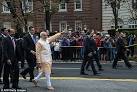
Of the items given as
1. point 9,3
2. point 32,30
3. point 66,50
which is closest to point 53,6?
point 9,3

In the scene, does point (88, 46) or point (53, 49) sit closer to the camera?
point (88, 46)

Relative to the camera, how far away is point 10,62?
50.8 ft

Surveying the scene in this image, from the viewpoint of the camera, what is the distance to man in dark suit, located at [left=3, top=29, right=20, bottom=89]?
15.5 metres

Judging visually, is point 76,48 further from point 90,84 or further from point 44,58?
point 44,58

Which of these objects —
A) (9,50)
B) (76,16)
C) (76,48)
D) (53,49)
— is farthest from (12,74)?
(76,16)

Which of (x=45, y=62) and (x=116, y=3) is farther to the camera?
(x=116, y=3)

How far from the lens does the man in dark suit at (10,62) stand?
15.5 metres

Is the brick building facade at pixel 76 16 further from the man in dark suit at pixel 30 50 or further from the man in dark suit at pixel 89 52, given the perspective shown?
the man in dark suit at pixel 30 50

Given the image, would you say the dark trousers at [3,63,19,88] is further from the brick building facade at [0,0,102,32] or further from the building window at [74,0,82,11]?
the building window at [74,0,82,11]

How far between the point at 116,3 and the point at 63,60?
2116 centimetres

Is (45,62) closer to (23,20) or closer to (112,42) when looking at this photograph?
(112,42)

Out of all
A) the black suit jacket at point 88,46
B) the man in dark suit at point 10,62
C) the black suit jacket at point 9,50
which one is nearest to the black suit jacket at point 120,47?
the black suit jacket at point 88,46

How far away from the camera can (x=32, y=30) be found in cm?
1798

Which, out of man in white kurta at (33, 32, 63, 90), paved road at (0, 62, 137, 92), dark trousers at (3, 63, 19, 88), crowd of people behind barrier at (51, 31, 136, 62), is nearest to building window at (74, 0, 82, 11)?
crowd of people behind barrier at (51, 31, 136, 62)
